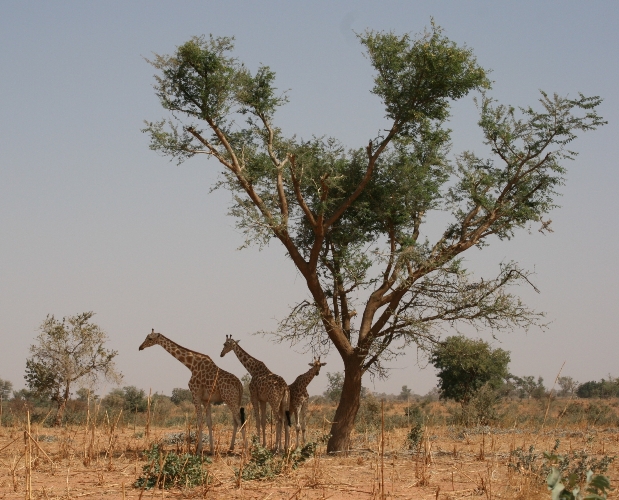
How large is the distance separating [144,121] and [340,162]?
4337mm

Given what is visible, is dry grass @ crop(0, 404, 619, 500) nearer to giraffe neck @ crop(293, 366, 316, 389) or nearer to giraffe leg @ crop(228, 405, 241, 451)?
giraffe leg @ crop(228, 405, 241, 451)

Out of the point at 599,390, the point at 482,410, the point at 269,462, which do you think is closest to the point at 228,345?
the point at 269,462

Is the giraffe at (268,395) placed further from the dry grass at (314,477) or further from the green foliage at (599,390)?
the green foliage at (599,390)

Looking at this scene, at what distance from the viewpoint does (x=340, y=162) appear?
54.4 feet

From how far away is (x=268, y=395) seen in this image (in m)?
14.4

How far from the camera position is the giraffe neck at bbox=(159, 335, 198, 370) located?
14.7 metres

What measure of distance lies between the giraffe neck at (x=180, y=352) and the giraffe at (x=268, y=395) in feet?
3.94

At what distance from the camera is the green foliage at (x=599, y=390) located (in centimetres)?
5378

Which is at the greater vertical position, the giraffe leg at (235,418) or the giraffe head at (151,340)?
the giraffe head at (151,340)

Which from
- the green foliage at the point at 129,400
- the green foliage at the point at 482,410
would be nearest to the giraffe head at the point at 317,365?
the green foliage at the point at 482,410

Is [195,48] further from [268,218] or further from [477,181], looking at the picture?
[477,181]

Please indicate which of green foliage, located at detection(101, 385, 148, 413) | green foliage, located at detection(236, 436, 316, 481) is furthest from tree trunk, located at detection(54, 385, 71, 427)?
green foliage, located at detection(236, 436, 316, 481)

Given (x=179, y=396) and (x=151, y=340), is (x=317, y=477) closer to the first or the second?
(x=151, y=340)

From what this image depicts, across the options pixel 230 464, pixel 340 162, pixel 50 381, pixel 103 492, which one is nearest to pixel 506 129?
pixel 340 162
